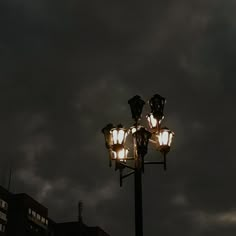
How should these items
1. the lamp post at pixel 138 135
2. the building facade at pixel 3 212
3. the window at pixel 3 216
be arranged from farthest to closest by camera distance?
the window at pixel 3 216 → the building facade at pixel 3 212 → the lamp post at pixel 138 135

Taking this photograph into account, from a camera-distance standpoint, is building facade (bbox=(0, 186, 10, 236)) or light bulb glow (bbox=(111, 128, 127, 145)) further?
building facade (bbox=(0, 186, 10, 236))

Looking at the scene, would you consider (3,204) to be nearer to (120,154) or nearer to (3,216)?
(3,216)

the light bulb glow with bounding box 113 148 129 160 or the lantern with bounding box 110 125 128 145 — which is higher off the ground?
the lantern with bounding box 110 125 128 145

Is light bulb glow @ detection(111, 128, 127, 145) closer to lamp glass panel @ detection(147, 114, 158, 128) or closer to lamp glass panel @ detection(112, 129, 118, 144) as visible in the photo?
lamp glass panel @ detection(112, 129, 118, 144)

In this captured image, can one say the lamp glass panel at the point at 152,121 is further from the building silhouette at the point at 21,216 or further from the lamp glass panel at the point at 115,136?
the building silhouette at the point at 21,216

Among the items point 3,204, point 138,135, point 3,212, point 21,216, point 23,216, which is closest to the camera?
point 138,135

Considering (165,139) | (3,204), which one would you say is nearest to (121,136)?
(165,139)

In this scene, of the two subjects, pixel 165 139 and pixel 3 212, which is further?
pixel 3 212

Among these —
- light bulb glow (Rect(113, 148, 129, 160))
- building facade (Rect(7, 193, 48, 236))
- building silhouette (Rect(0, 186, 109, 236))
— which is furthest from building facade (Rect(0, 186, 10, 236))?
light bulb glow (Rect(113, 148, 129, 160))

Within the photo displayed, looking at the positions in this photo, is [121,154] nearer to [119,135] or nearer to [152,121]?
[119,135]

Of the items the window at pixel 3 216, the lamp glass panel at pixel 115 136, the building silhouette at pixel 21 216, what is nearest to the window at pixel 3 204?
the building silhouette at pixel 21 216

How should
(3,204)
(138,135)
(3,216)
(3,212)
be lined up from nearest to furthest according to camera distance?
(138,135) → (3,216) → (3,212) → (3,204)

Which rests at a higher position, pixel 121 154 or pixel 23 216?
pixel 23 216

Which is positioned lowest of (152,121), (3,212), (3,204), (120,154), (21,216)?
(120,154)
